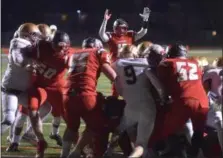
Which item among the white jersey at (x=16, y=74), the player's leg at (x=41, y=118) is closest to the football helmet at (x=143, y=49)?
the white jersey at (x=16, y=74)

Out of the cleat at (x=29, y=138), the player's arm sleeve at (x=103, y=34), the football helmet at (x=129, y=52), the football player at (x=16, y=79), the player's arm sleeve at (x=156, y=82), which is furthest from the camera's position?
the player's arm sleeve at (x=103, y=34)

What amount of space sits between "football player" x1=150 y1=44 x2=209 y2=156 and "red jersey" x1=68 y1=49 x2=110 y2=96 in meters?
0.65

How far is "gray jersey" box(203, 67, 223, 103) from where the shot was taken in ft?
21.2

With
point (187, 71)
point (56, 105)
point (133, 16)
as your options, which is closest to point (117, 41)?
point (56, 105)

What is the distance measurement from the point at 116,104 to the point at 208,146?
119 centimetres

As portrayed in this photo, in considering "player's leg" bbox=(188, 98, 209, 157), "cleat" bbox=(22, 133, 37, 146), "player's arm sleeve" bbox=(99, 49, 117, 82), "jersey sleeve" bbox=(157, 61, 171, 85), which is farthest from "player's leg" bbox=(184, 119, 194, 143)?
"cleat" bbox=(22, 133, 37, 146)

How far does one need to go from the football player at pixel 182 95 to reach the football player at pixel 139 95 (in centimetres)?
14

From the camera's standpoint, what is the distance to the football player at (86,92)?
249 inches

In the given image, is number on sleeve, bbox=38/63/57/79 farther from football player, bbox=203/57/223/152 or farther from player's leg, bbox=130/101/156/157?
football player, bbox=203/57/223/152

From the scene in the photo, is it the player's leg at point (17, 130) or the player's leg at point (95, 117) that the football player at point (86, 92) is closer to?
the player's leg at point (95, 117)

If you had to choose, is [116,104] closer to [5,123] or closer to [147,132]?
[147,132]

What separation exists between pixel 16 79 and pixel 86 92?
3.43 feet

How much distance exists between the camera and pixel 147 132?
6320 mm

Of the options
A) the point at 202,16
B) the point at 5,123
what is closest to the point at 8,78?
the point at 5,123
